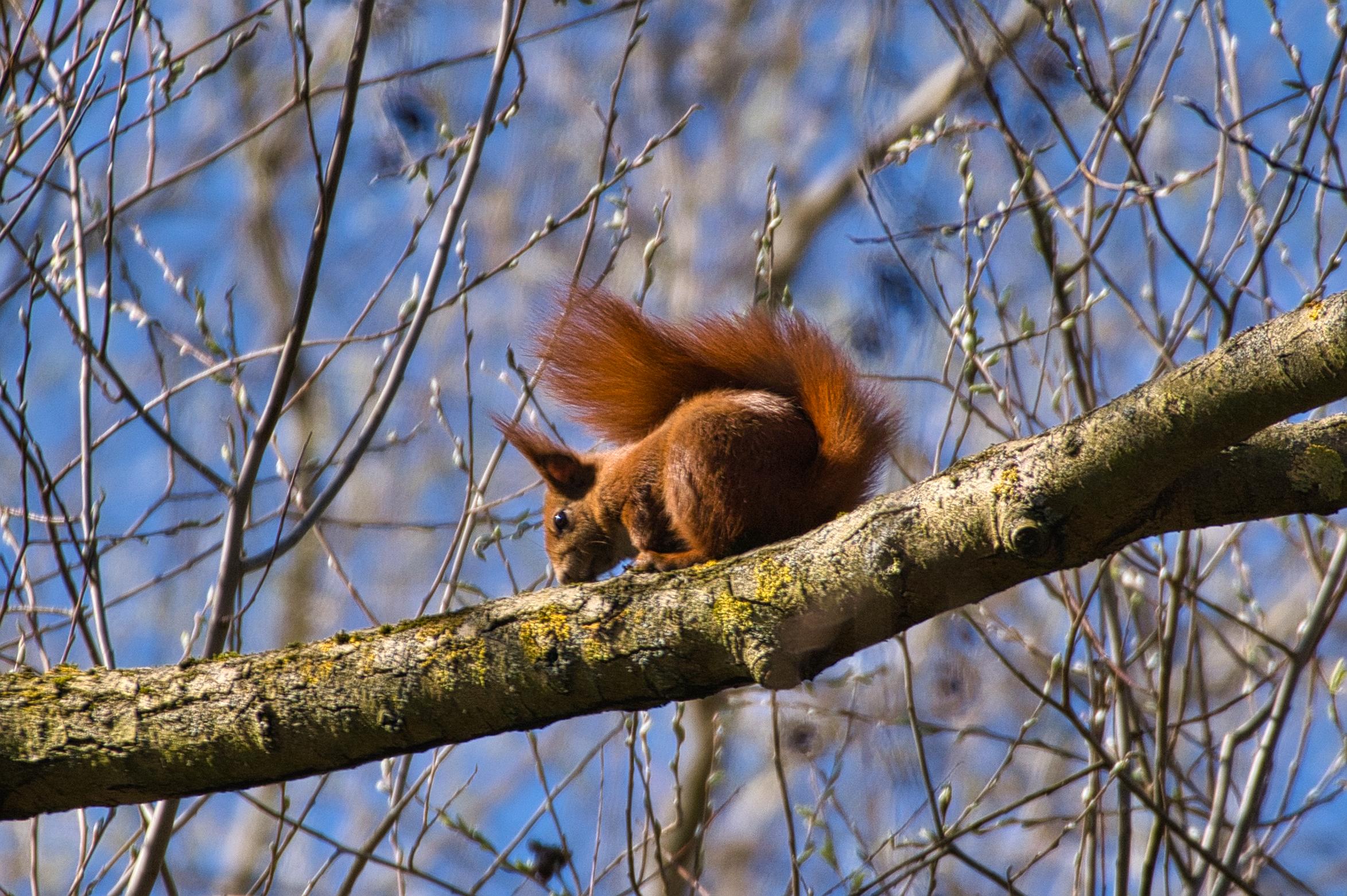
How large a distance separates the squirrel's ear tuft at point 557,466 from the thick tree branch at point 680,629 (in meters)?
1.00

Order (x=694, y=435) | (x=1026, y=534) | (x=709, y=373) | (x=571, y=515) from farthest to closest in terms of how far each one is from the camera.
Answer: (x=571, y=515)
(x=709, y=373)
(x=694, y=435)
(x=1026, y=534)

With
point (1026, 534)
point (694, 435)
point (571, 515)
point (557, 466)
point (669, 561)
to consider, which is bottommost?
point (1026, 534)

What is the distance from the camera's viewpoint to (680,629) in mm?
1533

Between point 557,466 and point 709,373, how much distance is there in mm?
437

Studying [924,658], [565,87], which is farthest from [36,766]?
[565,87]

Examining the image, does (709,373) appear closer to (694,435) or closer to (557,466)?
(694,435)

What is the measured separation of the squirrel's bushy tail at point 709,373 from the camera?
2.18 metres

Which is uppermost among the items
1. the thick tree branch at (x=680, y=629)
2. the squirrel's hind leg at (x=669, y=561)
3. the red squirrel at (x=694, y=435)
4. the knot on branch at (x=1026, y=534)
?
the red squirrel at (x=694, y=435)

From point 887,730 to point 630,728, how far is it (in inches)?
33.7

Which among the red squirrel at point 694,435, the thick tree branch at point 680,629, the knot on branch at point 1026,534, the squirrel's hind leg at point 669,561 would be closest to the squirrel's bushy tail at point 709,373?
the red squirrel at point 694,435

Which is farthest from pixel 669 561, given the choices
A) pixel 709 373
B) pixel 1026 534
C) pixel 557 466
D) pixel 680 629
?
pixel 1026 534

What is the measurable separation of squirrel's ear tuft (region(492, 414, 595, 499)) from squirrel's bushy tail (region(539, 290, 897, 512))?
0.28 ft

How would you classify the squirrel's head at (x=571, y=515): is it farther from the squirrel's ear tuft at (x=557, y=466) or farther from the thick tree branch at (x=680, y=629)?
the thick tree branch at (x=680, y=629)

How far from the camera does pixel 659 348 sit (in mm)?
2391
